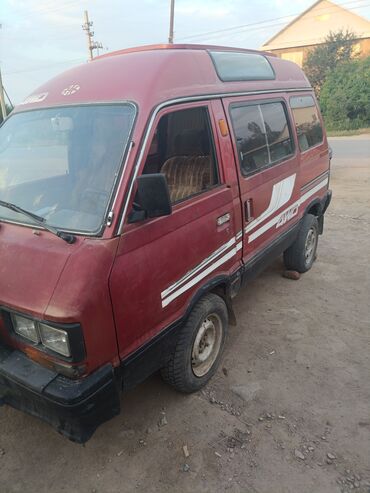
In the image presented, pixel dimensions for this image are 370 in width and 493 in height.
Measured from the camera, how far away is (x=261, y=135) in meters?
3.49

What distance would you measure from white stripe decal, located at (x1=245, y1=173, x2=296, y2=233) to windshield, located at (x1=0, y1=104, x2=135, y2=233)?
59.0 inches

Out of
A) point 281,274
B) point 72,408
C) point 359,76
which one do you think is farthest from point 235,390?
point 359,76

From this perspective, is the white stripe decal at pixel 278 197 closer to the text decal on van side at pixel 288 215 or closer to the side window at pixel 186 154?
the text decal on van side at pixel 288 215

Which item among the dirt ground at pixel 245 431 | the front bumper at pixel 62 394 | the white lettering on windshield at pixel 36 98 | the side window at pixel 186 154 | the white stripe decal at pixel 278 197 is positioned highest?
the white lettering on windshield at pixel 36 98

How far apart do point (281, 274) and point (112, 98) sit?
132 inches

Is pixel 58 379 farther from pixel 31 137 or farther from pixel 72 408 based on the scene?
pixel 31 137

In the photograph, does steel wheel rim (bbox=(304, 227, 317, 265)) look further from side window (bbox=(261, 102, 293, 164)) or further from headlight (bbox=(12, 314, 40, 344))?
headlight (bbox=(12, 314, 40, 344))

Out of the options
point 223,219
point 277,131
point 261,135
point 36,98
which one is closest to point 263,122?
point 261,135

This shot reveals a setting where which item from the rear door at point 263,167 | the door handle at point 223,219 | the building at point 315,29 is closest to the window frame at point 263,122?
the rear door at point 263,167

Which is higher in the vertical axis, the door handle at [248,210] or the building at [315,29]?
the building at [315,29]

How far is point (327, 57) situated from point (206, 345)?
3966 cm

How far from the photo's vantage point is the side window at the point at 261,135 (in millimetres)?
3139

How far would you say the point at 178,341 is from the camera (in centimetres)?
268

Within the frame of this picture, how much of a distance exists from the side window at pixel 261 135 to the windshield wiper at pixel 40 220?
1647 millimetres
